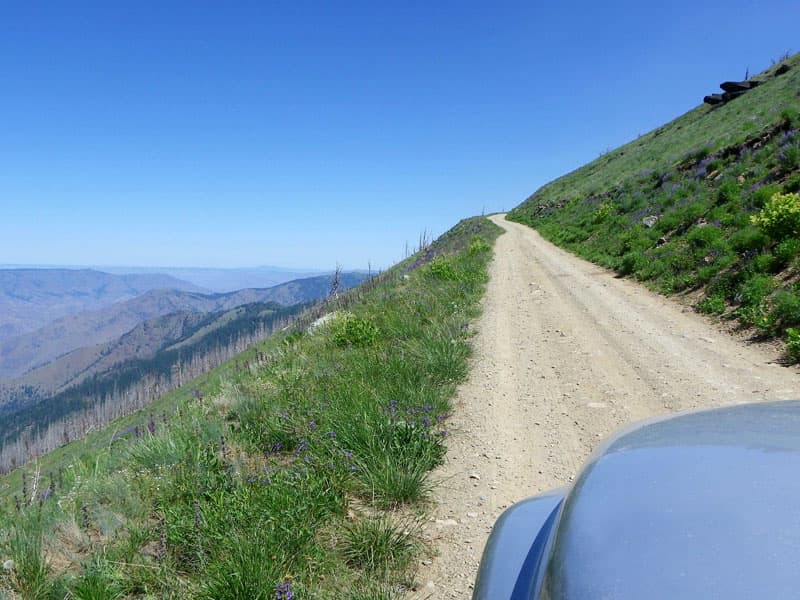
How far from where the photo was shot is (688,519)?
4.43 feet

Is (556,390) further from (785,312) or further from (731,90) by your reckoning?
(731,90)

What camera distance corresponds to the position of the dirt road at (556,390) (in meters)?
3.94

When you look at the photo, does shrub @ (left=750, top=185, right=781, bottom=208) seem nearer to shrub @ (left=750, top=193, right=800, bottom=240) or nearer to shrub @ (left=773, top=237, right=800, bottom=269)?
shrub @ (left=750, top=193, right=800, bottom=240)

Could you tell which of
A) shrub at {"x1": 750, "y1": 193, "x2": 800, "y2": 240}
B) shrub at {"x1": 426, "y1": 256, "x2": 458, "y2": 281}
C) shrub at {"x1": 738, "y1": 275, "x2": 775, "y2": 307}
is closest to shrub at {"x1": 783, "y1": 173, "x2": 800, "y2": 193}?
shrub at {"x1": 750, "y1": 193, "x2": 800, "y2": 240}

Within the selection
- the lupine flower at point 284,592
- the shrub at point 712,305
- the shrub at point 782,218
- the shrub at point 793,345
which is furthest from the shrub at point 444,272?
the lupine flower at point 284,592

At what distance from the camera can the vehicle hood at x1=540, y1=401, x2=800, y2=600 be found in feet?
3.58

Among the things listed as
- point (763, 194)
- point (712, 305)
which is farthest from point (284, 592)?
point (763, 194)

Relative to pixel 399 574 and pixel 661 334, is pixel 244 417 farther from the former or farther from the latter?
pixel 661 334

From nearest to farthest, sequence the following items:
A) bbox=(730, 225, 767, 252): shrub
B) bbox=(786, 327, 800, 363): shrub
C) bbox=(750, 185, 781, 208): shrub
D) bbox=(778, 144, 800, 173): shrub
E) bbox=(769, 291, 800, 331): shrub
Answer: bbox=(786, 327, 800, 363): shrub
bbox=(769, 291, 800, 331): shrub
bbox=(730, 225, 767, 252): shrub
bbox=(750, 185, 781, 208): shrub
bbox=(778, 144, 800, 173): shrub

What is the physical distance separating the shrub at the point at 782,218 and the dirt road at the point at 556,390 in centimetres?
244

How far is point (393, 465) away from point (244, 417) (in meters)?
2.26

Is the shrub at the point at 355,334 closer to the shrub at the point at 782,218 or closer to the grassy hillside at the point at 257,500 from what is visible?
the grassy hillside at the point at 257,500

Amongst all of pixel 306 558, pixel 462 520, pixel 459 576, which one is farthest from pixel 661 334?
pixel 306 558

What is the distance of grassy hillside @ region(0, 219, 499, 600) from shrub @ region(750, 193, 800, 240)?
813 cm
